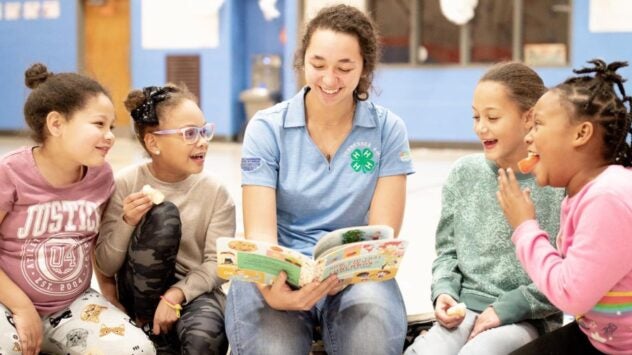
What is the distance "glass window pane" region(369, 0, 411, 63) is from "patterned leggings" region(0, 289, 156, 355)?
9754 mm

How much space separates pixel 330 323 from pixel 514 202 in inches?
25.1

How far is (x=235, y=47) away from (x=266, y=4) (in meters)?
0.88

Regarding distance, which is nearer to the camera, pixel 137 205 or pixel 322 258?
pixel 322 258

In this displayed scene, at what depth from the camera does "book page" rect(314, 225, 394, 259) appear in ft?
6.73

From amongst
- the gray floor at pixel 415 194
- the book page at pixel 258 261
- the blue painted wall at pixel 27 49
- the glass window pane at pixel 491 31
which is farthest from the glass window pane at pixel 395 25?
the book page at pixel 258 261

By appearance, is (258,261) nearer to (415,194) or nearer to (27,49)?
(415,194)

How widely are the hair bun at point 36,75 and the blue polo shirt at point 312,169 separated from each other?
713 mm

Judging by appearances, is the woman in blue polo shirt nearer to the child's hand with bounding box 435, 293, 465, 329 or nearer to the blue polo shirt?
the blue polo shirt

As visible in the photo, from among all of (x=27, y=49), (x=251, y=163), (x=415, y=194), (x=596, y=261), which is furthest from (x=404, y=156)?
(x=27, y=49)

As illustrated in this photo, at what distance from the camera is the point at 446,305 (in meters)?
2.32

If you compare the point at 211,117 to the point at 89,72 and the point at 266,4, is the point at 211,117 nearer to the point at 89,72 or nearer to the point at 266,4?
the point at 266,4

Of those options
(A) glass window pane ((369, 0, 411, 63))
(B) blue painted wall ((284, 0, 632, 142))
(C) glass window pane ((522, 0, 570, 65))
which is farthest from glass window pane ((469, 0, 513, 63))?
(A) glass window pane ((369, 0, 411, 63))

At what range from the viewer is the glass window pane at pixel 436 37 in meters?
11.5

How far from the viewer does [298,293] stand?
2080mm
